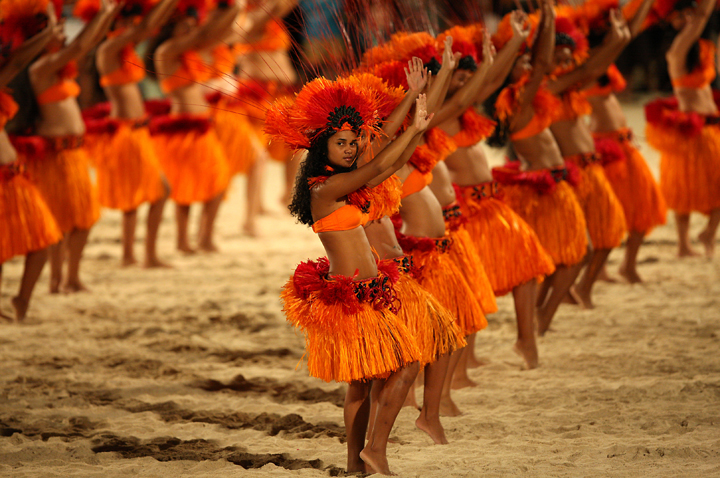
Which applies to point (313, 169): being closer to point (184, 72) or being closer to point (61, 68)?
point (61, 68)

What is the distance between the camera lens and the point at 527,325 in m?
4.20

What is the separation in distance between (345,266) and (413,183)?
59 cm

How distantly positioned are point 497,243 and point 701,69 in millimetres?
3091

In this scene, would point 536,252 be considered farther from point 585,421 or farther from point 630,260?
point 630,260

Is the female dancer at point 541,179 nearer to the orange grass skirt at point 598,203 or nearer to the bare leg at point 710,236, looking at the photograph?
the orange grass skirt at point 598,203

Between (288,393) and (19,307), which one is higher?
(19,307)

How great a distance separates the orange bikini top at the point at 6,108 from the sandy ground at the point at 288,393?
1.22 m

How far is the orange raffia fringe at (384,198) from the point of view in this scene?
294 cm

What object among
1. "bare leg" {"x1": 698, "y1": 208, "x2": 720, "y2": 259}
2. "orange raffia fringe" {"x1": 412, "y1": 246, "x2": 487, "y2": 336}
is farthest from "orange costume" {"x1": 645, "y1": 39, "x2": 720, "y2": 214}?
"orange raffia fringe" {"x1": 412, "y1": 246, "x2": 487, "y2": 336}

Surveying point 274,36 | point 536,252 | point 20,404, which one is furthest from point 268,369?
point 274,36

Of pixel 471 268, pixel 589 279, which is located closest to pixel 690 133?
pixel 589 279

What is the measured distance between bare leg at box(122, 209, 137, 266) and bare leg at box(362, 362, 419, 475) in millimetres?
4198

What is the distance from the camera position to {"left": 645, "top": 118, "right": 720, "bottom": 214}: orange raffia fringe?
20.2 feet

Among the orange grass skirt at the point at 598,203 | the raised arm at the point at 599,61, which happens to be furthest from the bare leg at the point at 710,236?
the raised arm at the point at 599,61
